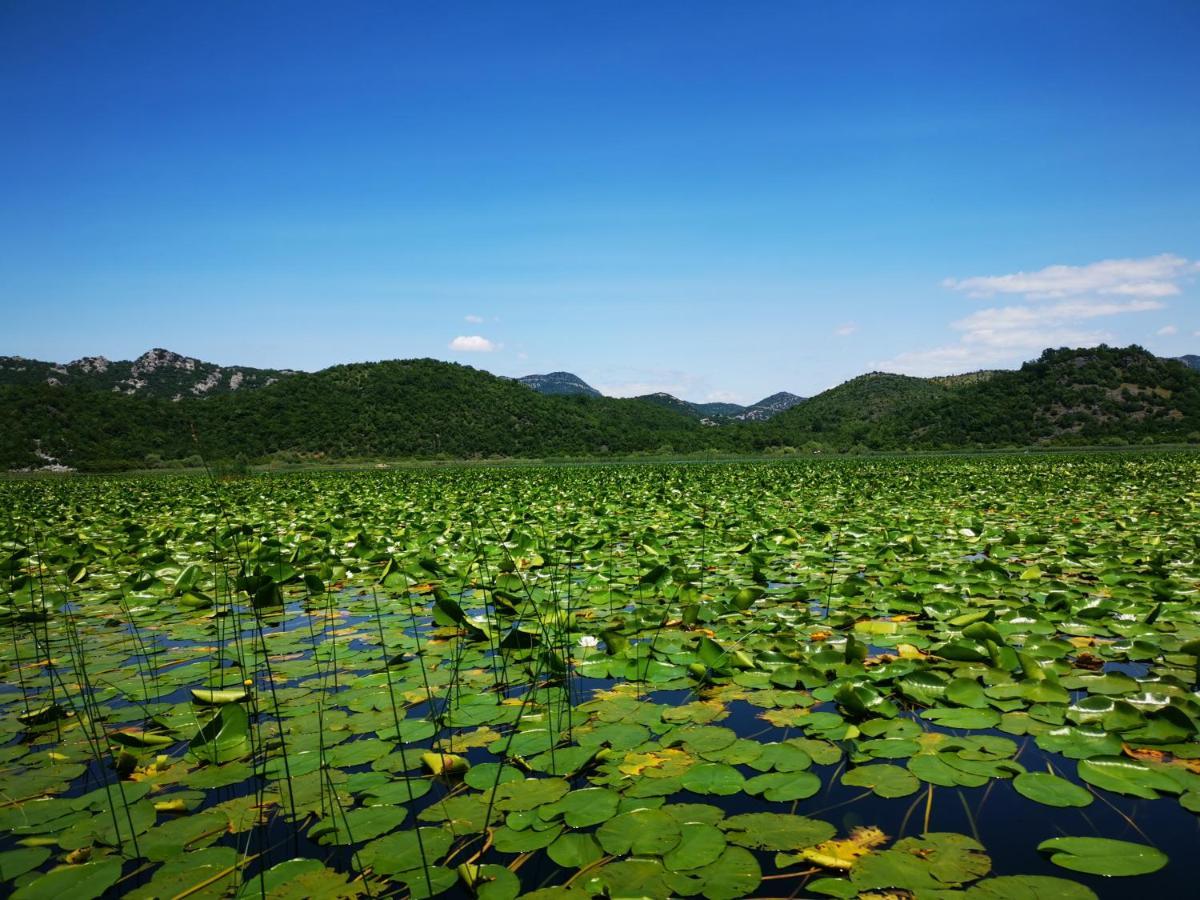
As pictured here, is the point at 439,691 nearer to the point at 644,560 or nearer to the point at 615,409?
the point at 644,560

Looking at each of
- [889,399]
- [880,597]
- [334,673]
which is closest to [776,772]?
[334,673]

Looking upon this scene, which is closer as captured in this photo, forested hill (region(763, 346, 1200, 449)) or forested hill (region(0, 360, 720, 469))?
forested hill (region(0, 360, 720, 469))

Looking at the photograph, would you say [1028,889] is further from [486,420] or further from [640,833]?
[486,420]

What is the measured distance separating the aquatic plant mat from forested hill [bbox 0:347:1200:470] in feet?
154

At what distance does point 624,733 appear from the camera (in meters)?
2.84

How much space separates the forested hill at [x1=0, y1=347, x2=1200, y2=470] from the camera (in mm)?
48281

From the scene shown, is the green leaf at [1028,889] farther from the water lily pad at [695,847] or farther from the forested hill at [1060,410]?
the forested hill at [1060,410]

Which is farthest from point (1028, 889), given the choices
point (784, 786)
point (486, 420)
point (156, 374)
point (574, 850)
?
point (156, 374)

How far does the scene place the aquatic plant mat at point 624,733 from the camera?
1895 mm

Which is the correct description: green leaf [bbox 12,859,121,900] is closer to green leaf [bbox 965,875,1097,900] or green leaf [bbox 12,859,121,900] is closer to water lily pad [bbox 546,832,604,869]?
water lily pad [bbox 546,832,604,869]

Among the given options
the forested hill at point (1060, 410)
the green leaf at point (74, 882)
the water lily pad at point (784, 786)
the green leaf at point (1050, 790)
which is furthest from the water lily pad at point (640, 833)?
the forested hill at point (1060, 410)

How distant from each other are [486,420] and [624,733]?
66533 mm

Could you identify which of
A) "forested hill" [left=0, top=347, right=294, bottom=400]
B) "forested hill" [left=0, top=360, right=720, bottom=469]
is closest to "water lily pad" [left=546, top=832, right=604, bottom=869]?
"forested hill" [left=0, top=360, right=720, bottom=469]

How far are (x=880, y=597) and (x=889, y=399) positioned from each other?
9556cm
